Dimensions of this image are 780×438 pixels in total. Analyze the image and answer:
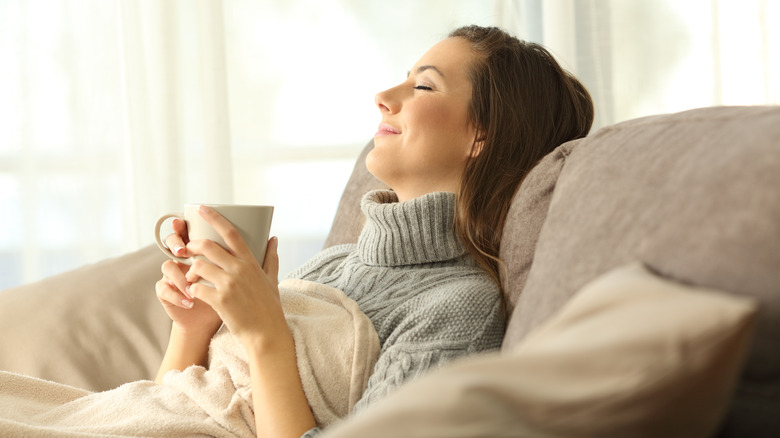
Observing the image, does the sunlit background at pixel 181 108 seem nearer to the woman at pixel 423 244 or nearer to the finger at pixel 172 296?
the woman at pixel 423 244

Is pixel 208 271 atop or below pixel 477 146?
below

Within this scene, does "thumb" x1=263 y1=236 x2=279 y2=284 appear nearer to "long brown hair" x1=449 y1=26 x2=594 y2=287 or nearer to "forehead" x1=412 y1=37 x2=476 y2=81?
"long brown hair" x1=449 y1=26 x2=594 y2=287

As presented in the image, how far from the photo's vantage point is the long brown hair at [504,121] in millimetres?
1262

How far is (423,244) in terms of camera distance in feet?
4.05

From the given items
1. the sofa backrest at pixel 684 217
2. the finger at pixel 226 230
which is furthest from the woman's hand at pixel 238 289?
the sofa backrest at pixel 684 217

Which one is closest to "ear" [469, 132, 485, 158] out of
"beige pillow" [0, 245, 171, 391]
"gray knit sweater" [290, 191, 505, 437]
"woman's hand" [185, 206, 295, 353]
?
"gray knit sweater" [290, 191, 505, 437]

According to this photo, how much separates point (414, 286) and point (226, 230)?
34cm

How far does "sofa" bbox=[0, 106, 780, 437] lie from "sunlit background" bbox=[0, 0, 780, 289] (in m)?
1.98

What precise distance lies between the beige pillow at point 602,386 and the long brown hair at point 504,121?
0.75 meters

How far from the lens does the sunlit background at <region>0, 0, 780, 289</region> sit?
277cm

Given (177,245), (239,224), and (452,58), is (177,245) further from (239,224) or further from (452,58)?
(452,58)

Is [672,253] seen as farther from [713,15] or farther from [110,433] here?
[713,15]

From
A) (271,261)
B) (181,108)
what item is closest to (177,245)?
(271,261)

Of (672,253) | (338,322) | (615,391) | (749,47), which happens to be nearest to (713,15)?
(749,47)
